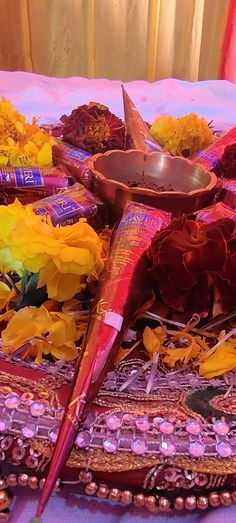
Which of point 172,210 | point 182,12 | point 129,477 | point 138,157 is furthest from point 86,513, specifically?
point 182,12

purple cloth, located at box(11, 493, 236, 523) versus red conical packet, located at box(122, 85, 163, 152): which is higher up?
red conical packet, located at box(122, 85, 163, 152)

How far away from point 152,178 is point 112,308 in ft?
1.01

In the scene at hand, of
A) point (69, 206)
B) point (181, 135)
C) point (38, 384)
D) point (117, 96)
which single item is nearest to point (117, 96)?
point (117, 96)

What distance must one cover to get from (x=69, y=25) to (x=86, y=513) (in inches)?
84.9

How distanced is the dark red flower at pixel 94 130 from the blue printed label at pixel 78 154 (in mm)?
15

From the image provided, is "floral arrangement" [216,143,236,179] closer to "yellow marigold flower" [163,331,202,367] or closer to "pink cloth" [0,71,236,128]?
"yellow marigold flower" [163,331,202,367]

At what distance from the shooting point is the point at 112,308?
1.58ft

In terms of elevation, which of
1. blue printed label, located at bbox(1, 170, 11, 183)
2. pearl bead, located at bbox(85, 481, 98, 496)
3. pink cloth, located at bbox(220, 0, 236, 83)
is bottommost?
pink cloth, located at bbox(220, 0, 236, 83)

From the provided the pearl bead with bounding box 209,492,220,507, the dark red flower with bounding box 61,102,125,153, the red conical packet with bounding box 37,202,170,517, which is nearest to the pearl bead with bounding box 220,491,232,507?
the pearl bead with bounding box 209,492,220,507

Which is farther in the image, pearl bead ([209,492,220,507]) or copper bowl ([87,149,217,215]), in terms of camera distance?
copper bowl ([87,149,217,215])

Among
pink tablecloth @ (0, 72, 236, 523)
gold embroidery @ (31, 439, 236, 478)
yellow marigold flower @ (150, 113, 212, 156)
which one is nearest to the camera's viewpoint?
gold embroidery @ (31, 439, 236, 478)

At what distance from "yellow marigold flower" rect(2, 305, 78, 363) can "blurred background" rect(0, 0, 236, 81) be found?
1.98m

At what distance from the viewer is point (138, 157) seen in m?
0.76

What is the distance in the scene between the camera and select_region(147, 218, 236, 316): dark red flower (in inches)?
19.3
